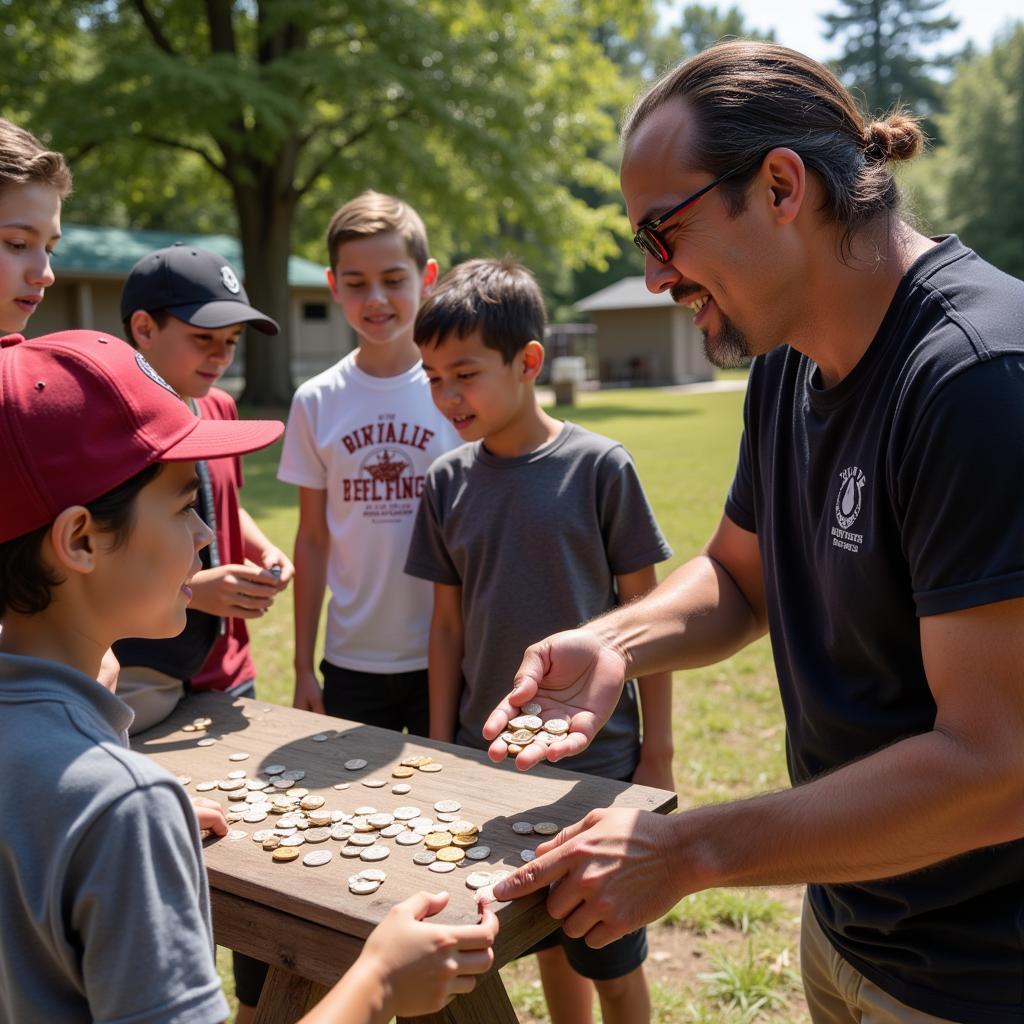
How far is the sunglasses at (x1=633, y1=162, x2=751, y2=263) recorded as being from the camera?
2123 millimetres

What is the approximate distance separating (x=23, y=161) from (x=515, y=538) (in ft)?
5.90

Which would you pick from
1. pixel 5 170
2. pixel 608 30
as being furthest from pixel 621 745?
pixel 608 30

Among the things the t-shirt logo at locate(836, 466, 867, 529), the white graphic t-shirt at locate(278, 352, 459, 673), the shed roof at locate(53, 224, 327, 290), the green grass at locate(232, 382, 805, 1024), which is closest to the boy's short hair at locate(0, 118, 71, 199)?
the white graphic t-shirt at locate(278, 352, 459, 673)

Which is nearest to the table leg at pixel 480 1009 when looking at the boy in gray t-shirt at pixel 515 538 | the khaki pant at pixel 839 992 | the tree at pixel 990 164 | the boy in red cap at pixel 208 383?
the khaki pant at pixel 839 992

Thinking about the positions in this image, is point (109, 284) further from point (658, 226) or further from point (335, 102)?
point (658, 226)

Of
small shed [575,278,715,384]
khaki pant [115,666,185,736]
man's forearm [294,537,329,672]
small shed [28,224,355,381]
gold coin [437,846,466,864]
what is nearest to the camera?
gold coin [437,846,466,864]

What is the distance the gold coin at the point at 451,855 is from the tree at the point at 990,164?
4957 centimetres

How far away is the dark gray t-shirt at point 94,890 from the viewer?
1.33m

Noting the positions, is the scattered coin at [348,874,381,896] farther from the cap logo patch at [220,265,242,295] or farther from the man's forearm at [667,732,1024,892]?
the cap logo patch at [220,265,242,295]

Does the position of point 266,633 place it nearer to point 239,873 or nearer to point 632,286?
point 239,873

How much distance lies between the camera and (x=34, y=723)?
1.43 metres

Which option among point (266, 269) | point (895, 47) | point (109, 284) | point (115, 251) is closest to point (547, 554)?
point (266, 269)

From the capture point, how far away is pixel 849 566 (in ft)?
6.42

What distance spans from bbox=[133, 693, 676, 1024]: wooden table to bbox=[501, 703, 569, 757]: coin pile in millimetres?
103
